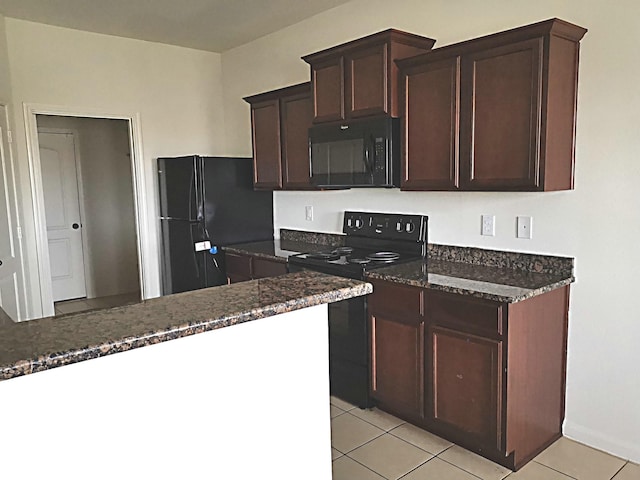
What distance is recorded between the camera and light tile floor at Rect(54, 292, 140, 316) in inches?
222

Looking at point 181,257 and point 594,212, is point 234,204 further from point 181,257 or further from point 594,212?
point 594,212

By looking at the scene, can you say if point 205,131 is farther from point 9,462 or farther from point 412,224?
point 9,462

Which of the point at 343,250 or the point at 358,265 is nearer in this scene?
the point at 358,265

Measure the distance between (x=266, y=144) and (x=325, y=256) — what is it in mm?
1123

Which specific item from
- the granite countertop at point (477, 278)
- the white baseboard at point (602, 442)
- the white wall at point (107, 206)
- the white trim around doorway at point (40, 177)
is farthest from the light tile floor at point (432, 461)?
the white wall at point (107, 206)

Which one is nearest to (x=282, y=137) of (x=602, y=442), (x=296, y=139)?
(x=296, y=139)

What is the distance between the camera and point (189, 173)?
13.1 ft

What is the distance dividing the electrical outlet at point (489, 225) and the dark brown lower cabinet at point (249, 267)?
1.33m

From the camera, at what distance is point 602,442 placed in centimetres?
259

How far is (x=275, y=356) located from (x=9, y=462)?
650mm

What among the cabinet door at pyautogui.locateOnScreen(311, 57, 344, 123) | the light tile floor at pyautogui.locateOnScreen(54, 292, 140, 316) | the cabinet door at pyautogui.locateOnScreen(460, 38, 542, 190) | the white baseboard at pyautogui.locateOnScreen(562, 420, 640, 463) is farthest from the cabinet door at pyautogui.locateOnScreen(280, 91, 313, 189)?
the light tile floor at pyautogui.locateOnScreen(54, 292, 140, 316)

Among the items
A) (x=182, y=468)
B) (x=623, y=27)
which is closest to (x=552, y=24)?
(x=623, y=27)

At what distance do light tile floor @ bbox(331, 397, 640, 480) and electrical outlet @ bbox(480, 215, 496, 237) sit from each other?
3.83 ft

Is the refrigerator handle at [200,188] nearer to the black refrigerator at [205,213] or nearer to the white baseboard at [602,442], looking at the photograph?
the black refrigerator at [205,213]
